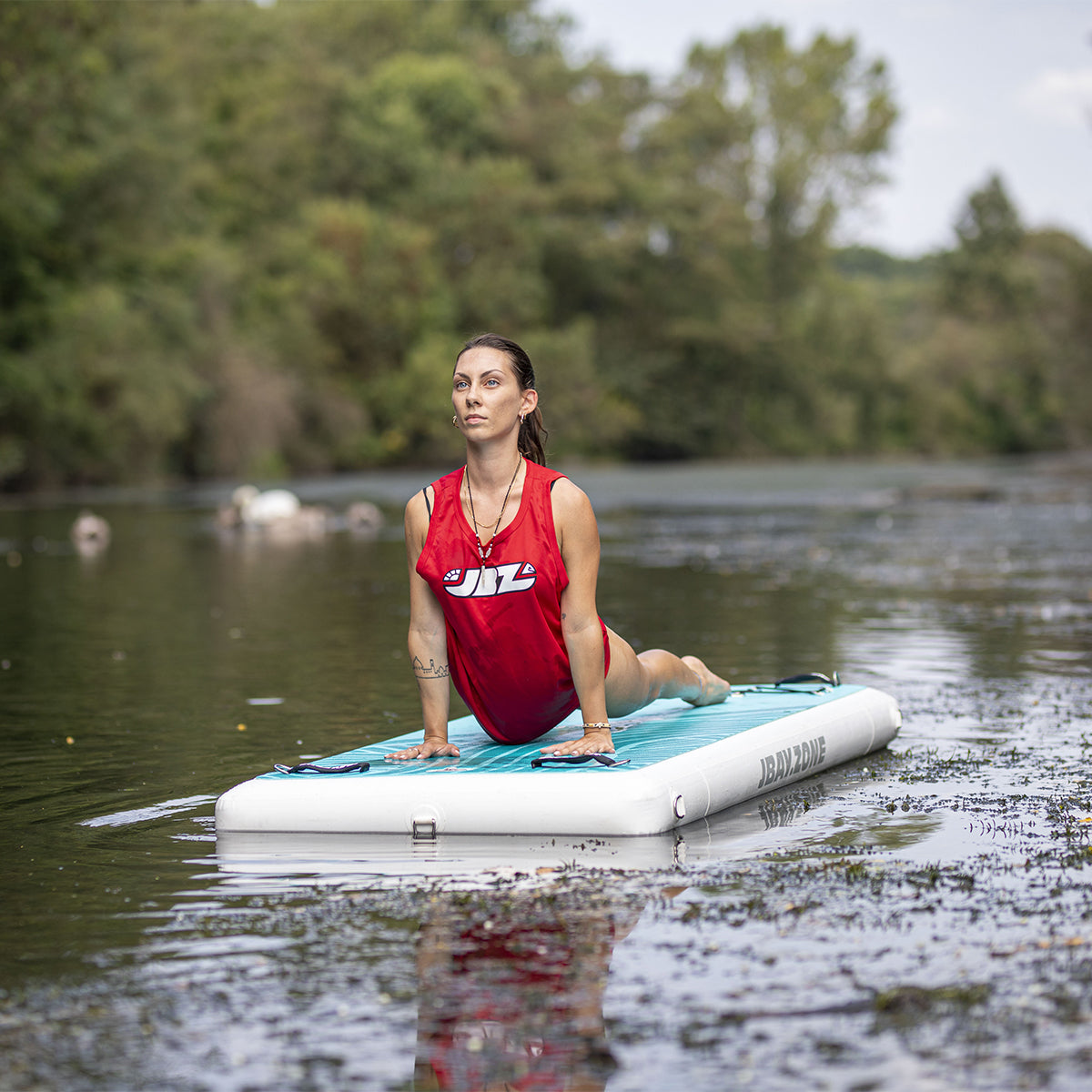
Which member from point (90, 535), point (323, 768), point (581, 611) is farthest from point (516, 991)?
point (90, 535)

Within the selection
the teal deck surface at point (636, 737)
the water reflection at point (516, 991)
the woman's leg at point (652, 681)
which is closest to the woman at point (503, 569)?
the teal deck surface at point (636, 737)

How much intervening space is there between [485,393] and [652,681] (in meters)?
1.58

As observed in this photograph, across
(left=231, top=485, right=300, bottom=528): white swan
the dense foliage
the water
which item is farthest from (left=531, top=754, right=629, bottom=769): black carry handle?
the dense foliage

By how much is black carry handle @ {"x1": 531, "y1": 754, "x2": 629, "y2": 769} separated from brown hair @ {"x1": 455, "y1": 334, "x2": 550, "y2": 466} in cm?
108

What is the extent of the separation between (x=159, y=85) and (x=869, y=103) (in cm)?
3985

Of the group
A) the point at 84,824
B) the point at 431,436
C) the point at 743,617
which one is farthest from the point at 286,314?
the point at 84,824

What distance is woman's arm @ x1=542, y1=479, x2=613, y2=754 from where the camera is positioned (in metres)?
6.31

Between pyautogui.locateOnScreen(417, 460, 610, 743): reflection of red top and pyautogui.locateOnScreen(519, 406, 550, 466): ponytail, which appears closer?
pyautogui.locateOnScreen(417, 460, 610, 743): reflection of red top

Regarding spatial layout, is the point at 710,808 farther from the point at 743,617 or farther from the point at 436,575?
the point at 743,617

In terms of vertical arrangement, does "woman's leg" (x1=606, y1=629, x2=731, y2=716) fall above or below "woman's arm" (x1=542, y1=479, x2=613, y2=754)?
below

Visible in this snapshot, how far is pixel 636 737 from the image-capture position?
6.90 m

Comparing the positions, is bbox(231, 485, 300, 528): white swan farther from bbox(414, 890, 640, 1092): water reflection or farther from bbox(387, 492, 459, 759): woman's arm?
bbox(414, 890, 640, 1092): water reflection

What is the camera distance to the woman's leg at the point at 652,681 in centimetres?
685

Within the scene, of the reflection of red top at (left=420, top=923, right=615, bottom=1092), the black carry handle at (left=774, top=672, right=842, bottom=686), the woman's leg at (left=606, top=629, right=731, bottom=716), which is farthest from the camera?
the black carry handle at (left=774, top=672, right=842, bottom=686)
